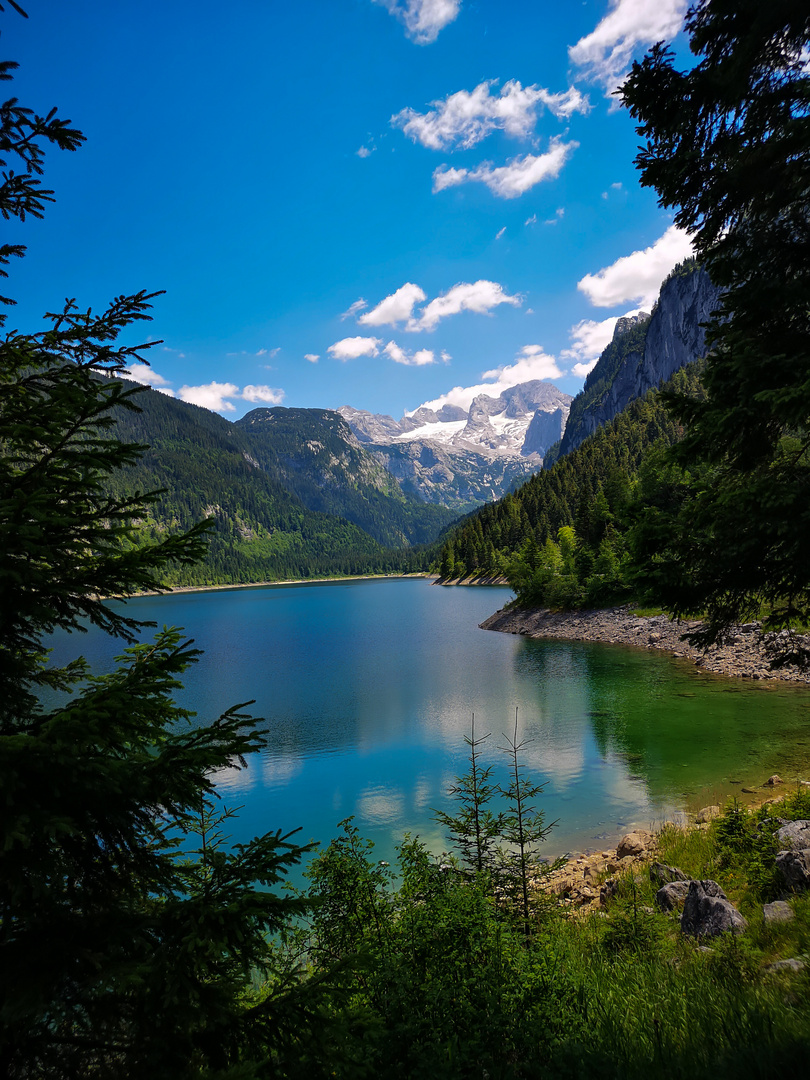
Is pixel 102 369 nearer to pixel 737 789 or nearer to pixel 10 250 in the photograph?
pixel 10 250

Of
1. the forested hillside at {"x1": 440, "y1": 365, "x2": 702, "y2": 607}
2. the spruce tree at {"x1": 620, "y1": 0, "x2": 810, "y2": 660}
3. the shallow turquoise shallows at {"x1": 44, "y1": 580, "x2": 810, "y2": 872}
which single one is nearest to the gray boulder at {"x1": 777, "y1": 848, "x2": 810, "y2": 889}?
the spruce tree at {"x1": 620, "y1": 0, "x2": 810, "y2": 660}

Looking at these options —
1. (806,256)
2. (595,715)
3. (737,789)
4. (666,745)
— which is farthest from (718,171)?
(595,715)

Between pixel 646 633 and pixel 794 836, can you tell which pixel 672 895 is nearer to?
pixel 794 836

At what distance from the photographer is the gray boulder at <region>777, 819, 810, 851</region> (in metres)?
9.87

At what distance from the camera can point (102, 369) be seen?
4.71m

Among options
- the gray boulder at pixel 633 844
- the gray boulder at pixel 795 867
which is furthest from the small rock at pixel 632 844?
the gray boulder at pixel 795 867

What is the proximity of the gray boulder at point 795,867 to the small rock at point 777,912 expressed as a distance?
0.85 meters

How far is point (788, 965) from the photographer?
20.2 feet

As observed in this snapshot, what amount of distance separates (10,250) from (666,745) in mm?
26513

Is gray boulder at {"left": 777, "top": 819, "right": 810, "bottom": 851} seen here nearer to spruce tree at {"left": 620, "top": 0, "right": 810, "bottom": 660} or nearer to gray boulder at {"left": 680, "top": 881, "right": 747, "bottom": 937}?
gray boulder at {"left": 680, "top": 881, "right": 747, "bottom": 937}

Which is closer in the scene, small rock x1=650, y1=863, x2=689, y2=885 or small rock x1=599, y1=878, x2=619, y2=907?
small rock x1=650, y1=863, x2=689, y2=885

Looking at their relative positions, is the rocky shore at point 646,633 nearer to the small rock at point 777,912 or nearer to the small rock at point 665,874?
the small rock at point 665,874

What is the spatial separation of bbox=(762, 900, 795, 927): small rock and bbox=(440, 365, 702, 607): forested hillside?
4511cm

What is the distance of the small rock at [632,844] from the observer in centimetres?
1405
